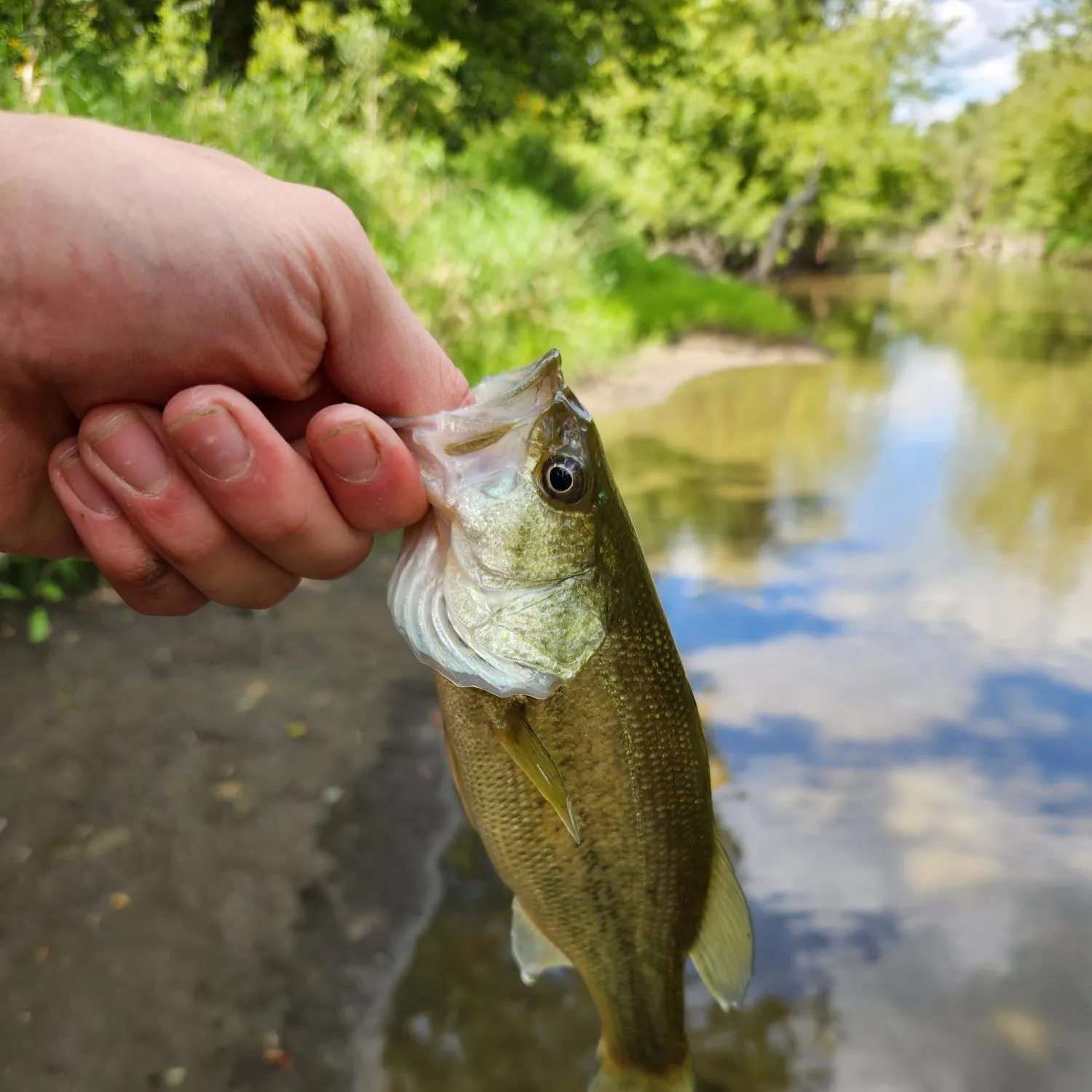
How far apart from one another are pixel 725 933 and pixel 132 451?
1.55 metres

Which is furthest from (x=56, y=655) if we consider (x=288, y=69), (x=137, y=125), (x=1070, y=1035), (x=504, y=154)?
(x=504, y=154)

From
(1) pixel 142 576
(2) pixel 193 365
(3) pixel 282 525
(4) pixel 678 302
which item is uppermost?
(2) pixel 193 365

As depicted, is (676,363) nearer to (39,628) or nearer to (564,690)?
(39,628)

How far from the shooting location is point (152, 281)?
4.96ft

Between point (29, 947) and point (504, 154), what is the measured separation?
39.7 ft

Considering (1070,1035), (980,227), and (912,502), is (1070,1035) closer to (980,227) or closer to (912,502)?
(912,502)

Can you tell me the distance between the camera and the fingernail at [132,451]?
1.61m

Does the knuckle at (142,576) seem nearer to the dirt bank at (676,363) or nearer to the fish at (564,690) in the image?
the fish at (564,690)

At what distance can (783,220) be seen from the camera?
1012 inches

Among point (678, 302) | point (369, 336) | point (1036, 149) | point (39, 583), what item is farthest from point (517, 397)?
point (1036, 149)

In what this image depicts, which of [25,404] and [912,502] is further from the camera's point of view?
[912,502]

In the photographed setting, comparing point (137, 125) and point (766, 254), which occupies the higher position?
point (137, 125)

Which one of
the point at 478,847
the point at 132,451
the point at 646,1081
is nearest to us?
the point at 132,451

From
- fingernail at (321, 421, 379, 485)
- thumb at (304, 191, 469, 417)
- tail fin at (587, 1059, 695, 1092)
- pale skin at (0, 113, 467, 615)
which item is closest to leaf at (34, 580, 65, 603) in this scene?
pale skin at (0, 113, 467, 615)
